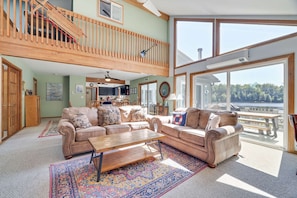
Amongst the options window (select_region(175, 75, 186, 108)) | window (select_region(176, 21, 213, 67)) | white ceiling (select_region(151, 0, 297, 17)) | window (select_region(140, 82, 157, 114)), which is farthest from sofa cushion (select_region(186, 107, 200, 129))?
window (select_region(140, 82, 157, 114))

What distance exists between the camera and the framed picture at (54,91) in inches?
285

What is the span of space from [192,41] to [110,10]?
3.40m

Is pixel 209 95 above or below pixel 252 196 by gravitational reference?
above

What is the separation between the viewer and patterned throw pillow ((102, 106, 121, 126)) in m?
3.46

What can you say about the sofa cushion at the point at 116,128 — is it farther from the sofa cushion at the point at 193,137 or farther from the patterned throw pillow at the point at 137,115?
the sofa cushion at the point at 193,137

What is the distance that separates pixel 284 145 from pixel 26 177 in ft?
16.2

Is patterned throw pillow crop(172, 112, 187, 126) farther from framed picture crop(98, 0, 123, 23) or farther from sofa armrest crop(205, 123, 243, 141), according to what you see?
framed picture crop(98, 0, 123, 23)

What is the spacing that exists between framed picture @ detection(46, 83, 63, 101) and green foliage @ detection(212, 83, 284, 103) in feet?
25.7

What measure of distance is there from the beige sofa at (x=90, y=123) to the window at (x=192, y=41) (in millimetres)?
2935

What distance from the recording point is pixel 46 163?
2.39 m

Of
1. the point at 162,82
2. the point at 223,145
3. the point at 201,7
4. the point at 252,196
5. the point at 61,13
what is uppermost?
the point at 201,7

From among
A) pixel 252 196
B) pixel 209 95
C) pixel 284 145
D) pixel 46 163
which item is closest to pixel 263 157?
pixel 284 145

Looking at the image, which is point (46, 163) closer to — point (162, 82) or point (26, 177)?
point (26, 177)

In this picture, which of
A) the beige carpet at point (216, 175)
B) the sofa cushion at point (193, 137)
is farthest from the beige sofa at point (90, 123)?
the sofa cushion at point (193, 137)
